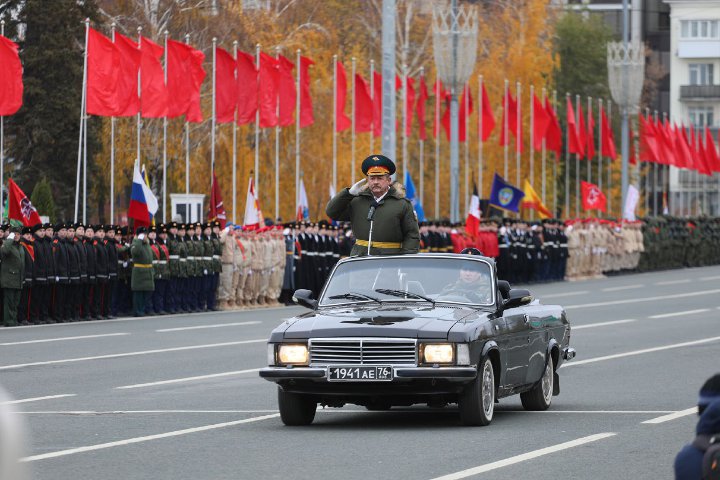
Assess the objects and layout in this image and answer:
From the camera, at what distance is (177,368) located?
2034 centimetres

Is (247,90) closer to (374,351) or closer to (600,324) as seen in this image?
(600,324)

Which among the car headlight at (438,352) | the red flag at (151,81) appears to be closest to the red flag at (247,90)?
the red flag at (151,81)

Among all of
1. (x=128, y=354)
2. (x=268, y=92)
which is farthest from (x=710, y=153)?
(x=128, y=354)

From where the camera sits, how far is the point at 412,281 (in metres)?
14.5

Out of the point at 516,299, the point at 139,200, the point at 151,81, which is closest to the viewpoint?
the point at 516,299

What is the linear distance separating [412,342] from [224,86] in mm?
29626

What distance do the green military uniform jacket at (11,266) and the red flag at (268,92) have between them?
647 inches

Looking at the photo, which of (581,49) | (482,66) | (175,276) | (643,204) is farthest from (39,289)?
(643,204)

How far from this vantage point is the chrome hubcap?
13656 mm

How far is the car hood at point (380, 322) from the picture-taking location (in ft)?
43.4

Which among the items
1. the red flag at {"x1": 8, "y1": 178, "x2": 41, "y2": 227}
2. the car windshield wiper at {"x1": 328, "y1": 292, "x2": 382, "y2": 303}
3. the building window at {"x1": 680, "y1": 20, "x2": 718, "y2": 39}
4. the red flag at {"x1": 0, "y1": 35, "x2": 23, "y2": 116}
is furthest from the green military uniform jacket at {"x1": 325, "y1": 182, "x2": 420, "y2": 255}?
the building window at {"x1": 680, "y1": 20, "x2": 718, "y2": 39}

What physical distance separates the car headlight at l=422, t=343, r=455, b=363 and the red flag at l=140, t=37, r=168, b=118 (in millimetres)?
25835

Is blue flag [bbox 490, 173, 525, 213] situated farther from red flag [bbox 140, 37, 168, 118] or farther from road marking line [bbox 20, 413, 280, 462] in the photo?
road marking line [bbox 20, 413, 280, 462]

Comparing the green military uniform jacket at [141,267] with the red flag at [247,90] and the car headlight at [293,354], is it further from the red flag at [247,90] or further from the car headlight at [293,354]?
the car headlight at [293,354]
